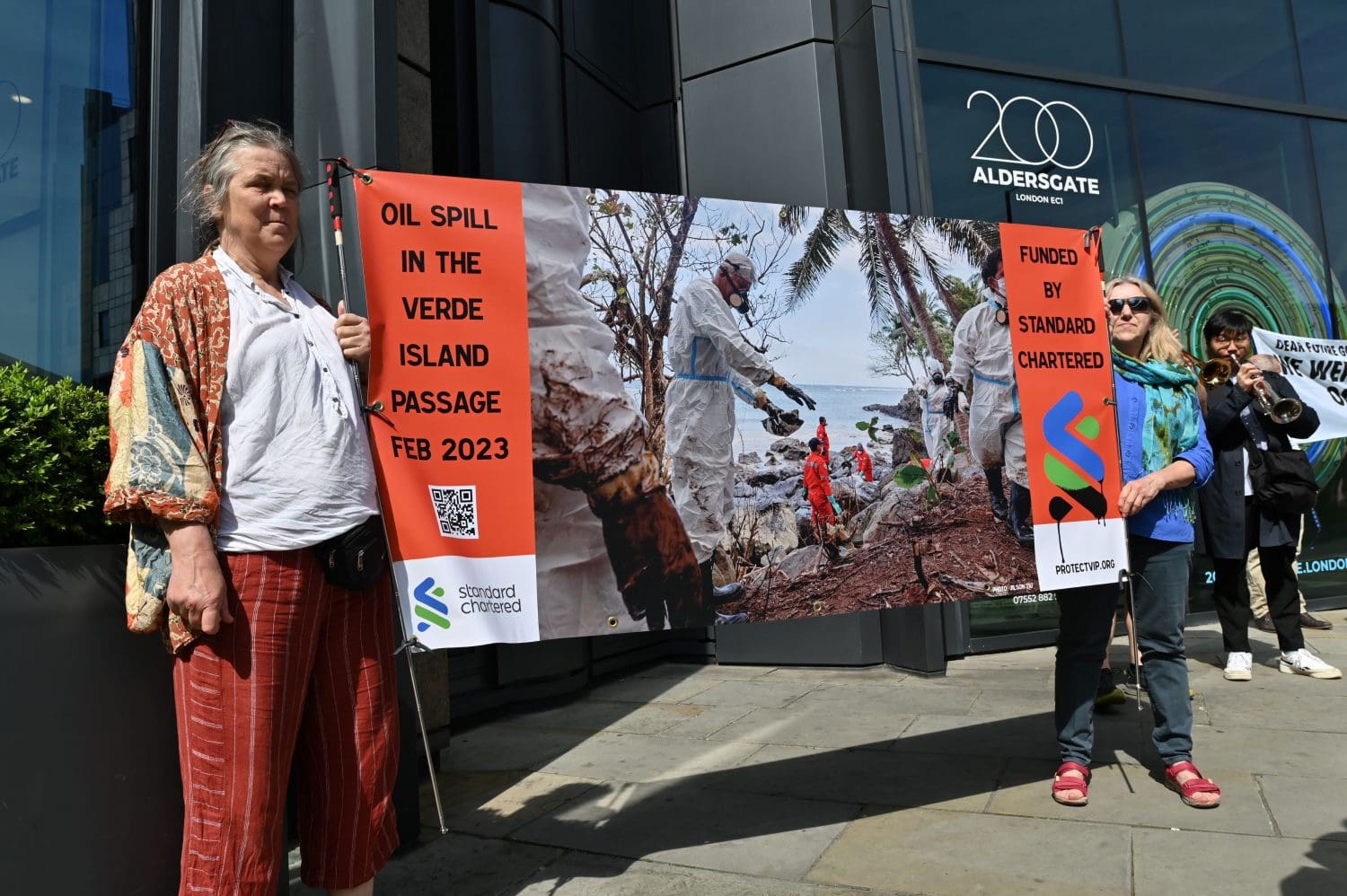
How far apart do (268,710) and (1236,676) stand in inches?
221

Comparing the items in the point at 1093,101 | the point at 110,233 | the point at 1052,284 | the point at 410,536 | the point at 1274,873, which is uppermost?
the point at 1093,101

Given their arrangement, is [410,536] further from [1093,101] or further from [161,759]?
[1093,101]

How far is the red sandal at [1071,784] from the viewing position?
11.4ft

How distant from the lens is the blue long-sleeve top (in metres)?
3.57

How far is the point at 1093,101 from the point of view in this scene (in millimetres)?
7785

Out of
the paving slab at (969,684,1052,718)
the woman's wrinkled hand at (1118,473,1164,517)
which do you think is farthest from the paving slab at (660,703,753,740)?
the woman's wrinkled hand at (1118,473,1164,517)

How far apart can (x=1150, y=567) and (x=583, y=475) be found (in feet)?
7.55

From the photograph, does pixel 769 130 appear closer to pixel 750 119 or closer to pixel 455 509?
pixel 750 119

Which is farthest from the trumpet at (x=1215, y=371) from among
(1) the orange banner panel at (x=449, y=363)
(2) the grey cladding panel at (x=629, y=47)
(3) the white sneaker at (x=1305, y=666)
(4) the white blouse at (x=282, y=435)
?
(4) the white blouse at (x=282, y=435)

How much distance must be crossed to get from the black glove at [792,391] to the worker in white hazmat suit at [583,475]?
566 mm

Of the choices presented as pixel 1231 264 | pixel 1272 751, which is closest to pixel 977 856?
pixel 1272 751

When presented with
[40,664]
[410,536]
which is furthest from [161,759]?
[410,536]

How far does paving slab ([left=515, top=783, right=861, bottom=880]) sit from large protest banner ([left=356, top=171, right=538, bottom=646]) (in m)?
1.09

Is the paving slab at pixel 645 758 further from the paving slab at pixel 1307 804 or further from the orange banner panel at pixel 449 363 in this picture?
the paving slab at pixel 1307 804
